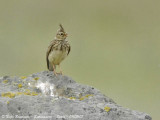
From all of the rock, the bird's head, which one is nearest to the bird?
the bird's head

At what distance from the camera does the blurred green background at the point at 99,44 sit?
59.9 feet

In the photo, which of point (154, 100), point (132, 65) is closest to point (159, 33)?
point (132, 65)

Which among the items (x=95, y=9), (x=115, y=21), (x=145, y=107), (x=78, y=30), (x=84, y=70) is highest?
(x=95, y=9)

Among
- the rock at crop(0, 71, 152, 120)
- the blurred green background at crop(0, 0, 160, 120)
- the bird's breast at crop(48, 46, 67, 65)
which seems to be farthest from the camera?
the blurred green background at crop(0, 0, 160, 120)

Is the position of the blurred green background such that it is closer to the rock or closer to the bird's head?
the bird's head

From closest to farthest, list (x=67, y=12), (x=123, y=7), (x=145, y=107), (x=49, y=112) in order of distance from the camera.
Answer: (x=49, y=112) < (x=145, y=107) < (x=67, y=12) < (x=123, y=7)

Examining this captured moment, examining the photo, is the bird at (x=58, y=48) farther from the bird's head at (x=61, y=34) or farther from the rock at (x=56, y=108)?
the rock at (x=56, y=108)

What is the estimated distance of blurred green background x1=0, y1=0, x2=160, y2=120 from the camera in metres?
18.2

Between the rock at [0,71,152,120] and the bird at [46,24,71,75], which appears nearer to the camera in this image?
the rock at [0,71,152,120]

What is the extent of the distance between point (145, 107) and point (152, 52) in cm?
632

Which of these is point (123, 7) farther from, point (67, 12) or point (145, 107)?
point (145, 107)

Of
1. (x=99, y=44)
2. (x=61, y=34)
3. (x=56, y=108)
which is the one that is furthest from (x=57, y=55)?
(x=99, y=44)

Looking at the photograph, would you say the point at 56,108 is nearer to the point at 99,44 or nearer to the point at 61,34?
the point at 61,34

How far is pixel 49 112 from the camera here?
295 inches
